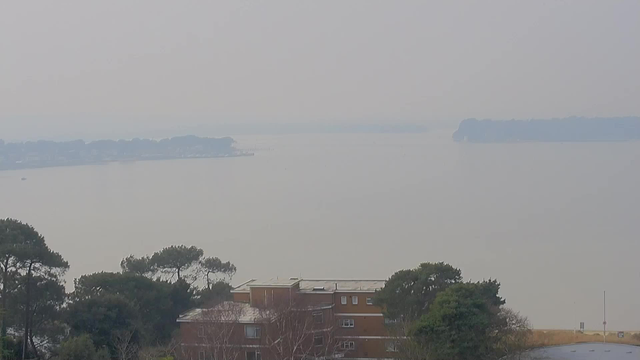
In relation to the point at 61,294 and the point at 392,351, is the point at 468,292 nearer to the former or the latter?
the point at 392,351

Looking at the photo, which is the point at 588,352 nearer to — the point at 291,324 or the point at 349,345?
the point at 349,345

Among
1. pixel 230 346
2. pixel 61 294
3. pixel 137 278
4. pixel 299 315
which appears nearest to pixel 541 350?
pixel 299 315

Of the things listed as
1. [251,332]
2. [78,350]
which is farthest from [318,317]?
[78,350]

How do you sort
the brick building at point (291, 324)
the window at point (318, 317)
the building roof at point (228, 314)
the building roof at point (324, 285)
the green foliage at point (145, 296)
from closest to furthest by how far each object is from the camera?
the brick building at point (291, 324)
the building roof at point (228, 314)
the green foliage at point (145, 296)
the window at point (318, 317)
the building roof at point (324, 285)

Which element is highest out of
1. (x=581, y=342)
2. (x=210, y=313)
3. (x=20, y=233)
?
(x=20, y=233)

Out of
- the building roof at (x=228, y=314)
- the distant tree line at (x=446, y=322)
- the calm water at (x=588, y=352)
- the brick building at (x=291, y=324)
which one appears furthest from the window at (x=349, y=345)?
the calm water at (x=588, y=352)

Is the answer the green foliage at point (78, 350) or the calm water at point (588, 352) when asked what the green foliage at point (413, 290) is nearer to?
the calm water at point (588, 352)
